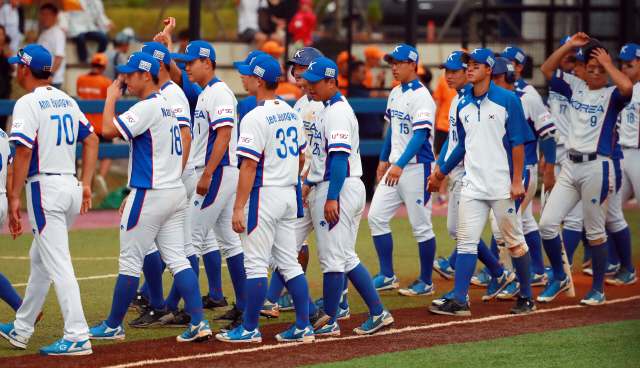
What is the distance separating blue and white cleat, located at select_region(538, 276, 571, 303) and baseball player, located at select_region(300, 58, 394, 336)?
2084mm

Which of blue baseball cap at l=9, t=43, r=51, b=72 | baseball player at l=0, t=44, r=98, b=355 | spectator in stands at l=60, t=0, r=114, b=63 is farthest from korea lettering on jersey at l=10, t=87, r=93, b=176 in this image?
spectator in stands at l=60, t=0, r=114, b=63

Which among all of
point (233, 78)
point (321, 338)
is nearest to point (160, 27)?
point (233, 78)

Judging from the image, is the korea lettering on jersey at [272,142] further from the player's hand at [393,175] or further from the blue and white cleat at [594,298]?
the blue and white cleat at [594,298]

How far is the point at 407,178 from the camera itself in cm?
834

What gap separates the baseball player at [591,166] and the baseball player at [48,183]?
440 cm

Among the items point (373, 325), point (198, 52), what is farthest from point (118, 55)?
point (373, 325)

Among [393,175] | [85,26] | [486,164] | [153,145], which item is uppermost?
[85,26]

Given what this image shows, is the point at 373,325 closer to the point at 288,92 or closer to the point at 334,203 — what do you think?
the point at 334,203

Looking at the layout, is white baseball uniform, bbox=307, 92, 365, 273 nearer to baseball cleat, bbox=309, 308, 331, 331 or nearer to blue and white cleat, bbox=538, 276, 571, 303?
baseball cleat, bbox=309, 308, 331, 331

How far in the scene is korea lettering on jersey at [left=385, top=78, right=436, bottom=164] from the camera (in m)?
8.02

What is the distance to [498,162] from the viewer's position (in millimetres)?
7152

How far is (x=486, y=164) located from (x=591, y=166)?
1.38 m

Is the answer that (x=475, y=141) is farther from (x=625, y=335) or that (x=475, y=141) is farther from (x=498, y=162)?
(x=625, y=335)

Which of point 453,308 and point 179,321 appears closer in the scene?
point 179,321
